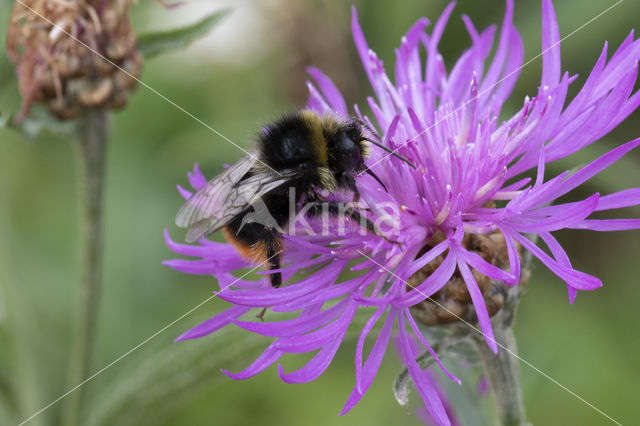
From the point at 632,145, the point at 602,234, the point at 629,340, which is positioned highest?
the point at 632,145

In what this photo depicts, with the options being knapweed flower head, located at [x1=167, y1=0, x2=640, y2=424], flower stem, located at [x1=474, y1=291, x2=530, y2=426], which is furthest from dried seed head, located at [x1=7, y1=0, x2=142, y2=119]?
flower stem, located at [x1=474, y1=291, x2=530, y2=426]

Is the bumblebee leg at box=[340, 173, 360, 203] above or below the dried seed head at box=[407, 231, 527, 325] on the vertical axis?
above

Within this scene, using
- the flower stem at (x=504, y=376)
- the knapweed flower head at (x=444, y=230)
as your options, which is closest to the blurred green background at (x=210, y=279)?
the flower stem at (x=504, y=376)

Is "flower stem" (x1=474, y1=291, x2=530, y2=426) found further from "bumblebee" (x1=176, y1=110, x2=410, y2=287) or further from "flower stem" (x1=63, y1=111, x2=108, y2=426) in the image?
"flower stem" (x1=63, y1=111, x2=108, y2=426)

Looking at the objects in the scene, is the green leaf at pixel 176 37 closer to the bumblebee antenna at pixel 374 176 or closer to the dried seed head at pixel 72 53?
the dried seed head at pixel 72 53

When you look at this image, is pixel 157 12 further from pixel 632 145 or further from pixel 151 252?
pixel 632 145

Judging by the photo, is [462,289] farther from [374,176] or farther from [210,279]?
[210,279]

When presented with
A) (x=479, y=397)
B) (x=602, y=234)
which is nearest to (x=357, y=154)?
(x=479, y=397)
